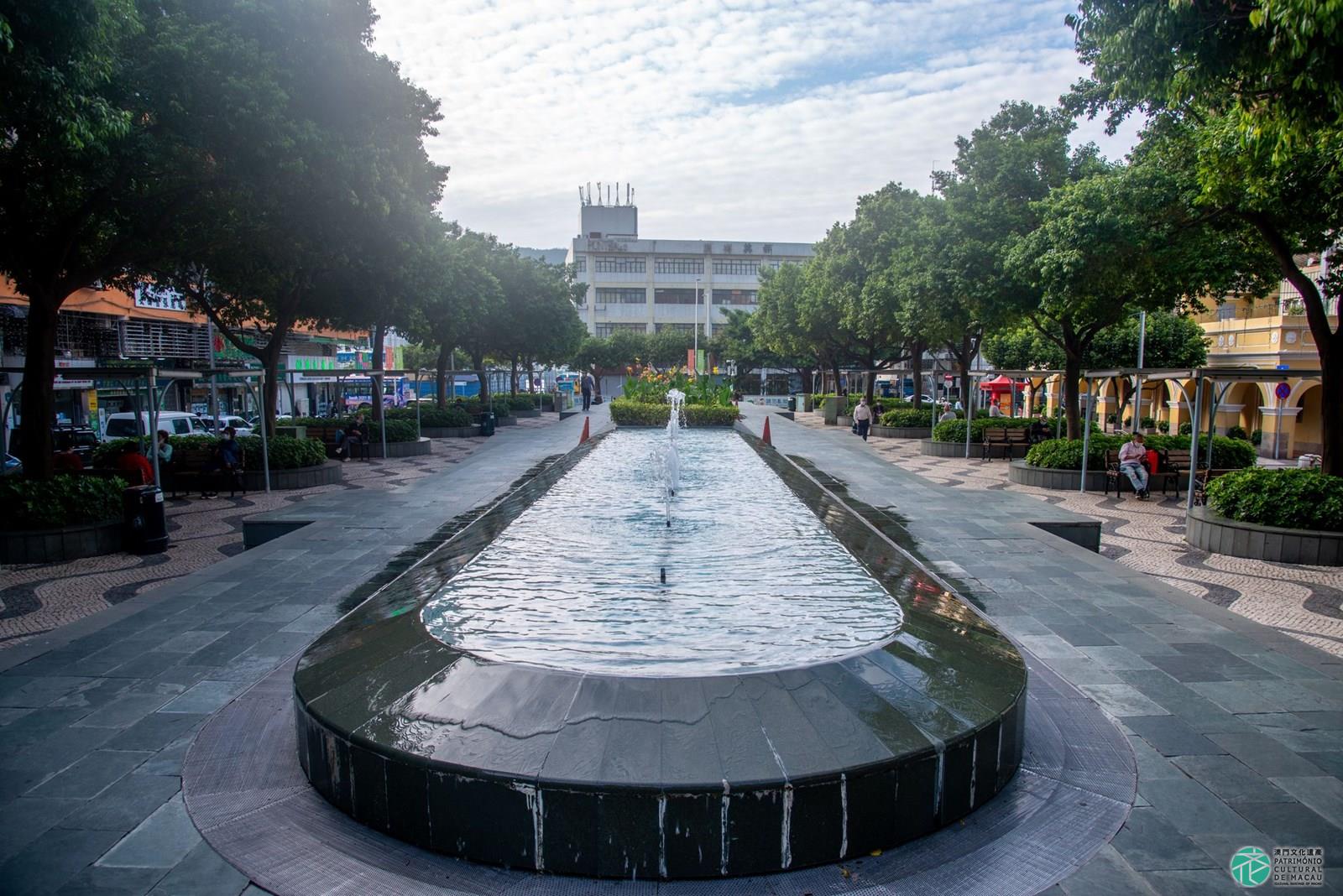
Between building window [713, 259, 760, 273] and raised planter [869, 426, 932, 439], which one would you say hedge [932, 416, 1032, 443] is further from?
building window [713, 259, 760, 273]

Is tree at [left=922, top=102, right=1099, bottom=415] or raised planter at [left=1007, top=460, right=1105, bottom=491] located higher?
tree at [left=922, top=102, right=1099, bottom=415]

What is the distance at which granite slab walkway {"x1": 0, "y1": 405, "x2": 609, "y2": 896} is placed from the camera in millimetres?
3779

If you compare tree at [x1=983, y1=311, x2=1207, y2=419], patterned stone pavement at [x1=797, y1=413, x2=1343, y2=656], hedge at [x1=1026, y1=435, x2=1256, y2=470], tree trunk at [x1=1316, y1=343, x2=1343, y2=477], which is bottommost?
patterned stone pavement at [x1=797, y1=413, x2=1343, y2=656]

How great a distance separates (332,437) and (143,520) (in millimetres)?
12309

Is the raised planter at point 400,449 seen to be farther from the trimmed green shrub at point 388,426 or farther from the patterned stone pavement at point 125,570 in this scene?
the patterned stone pavement at point 125,570

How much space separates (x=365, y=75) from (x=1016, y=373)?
14.7m

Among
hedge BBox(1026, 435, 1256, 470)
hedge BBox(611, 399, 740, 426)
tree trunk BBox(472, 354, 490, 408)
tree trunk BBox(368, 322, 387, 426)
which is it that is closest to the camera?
hedge BBox(1026, 435, 1256, 470)

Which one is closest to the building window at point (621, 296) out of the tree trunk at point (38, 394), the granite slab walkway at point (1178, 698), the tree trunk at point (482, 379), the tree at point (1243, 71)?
the tree trunk at point (482, 379)

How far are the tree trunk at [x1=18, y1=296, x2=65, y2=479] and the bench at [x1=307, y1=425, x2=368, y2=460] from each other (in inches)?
385

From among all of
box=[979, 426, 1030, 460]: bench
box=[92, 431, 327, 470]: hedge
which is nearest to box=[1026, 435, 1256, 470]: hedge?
box=[979, 426, 1030, 460]: bench

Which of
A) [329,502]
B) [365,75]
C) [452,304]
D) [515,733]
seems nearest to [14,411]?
[452,304]

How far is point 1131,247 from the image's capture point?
43.0 feet

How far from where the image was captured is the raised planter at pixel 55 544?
32.9 ft

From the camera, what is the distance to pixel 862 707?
4289 millimetres
